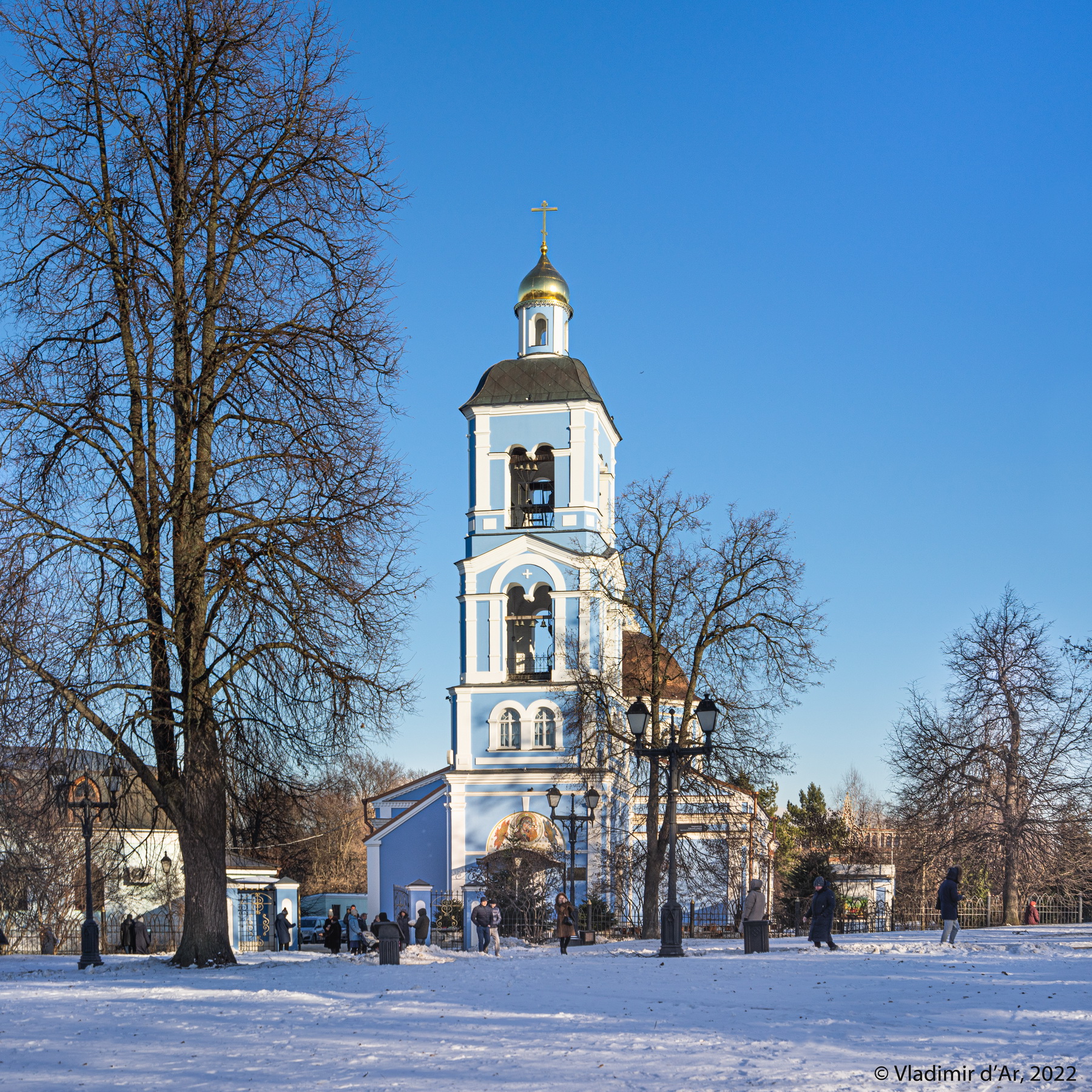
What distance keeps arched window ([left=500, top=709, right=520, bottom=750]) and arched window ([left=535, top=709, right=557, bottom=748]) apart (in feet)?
2.07

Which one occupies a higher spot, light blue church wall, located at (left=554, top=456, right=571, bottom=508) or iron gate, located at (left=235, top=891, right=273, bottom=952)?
light blue church wall, located at (left=554, top=456, right=571, bottom=508)

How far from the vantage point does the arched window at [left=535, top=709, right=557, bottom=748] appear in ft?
144

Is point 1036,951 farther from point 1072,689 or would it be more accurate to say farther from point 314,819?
point 1072,689

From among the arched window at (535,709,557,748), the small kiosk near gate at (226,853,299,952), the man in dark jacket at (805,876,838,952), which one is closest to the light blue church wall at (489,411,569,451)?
the arched window at (535,709,557,748)

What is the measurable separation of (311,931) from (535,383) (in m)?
30.5

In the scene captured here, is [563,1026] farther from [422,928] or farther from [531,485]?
[531,485]

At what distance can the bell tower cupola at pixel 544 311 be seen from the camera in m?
46.9

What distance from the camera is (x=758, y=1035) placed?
10594mm

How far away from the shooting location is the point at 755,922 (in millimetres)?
22438

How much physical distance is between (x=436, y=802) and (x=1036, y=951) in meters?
27.2

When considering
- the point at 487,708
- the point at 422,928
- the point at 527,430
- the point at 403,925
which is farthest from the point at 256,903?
the point at 527,430

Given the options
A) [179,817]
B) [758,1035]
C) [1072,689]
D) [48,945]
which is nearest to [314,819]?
[179,817]

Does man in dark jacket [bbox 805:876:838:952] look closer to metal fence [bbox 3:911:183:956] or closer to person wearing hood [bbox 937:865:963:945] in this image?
person wearing hood [bbox 937:865:963:945]

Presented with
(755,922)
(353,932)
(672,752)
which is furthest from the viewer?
(353,932)
